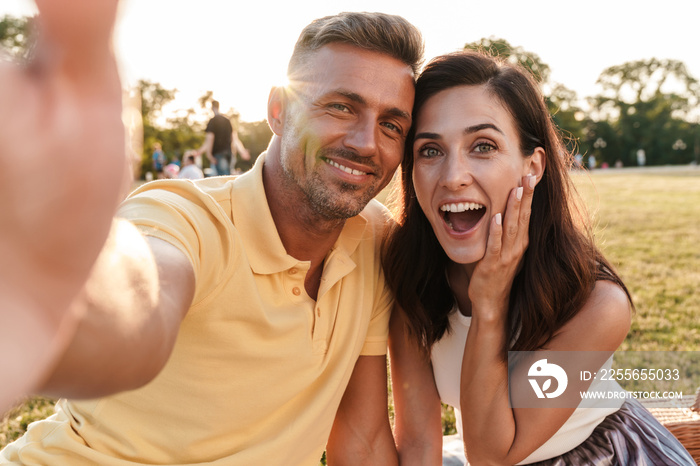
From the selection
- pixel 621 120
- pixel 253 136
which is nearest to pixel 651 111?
pixel 621 120

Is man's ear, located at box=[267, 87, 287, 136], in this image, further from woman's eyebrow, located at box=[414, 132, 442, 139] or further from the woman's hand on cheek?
the woman's hand on cheek

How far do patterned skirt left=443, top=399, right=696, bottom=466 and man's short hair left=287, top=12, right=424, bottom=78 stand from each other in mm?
2104

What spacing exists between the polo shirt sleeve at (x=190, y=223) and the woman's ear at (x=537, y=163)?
1.59 m

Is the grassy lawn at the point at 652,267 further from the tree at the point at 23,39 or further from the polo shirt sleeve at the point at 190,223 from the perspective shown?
the polo shirt sleeve at the point at 190,223

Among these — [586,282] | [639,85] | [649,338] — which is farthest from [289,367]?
[639,85]

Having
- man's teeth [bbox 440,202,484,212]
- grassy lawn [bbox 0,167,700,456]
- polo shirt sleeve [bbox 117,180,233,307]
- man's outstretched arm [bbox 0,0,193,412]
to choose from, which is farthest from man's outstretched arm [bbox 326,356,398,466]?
man's outstretched arm [bbox 0,0,193,412]

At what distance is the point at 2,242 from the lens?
52 cm

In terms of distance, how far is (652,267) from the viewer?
9430mm

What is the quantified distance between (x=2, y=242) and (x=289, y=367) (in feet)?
6.52

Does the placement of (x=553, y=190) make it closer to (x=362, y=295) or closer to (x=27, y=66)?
(x=362, y=295)

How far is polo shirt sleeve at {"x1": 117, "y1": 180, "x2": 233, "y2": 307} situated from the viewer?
1.78 meters

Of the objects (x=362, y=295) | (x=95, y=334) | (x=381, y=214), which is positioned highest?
Result: (x=95, y=334)

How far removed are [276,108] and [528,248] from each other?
1.54m

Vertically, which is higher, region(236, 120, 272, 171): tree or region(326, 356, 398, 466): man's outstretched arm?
region(326, 356, 398, 466): man's outstretched arm
